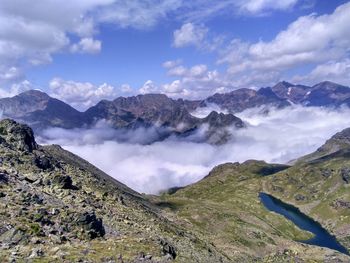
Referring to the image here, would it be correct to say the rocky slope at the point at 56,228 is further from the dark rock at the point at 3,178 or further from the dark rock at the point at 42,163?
the dark rock at the point at 42,163

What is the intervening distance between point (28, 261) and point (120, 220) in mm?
49131

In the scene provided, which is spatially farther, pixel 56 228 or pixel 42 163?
pixel 42 163

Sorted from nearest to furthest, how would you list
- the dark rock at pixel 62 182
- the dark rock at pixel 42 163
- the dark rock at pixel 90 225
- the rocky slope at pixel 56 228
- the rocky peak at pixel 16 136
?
the rocky slope at pixel 56 228
the dark rock at pixel 90 225
the dark rock at pixel 62 182
the dark rock at pixel 42 163
the rocky peak at pixel 16 136

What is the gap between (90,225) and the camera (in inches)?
3258

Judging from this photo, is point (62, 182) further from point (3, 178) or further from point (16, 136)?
point (16, 136)

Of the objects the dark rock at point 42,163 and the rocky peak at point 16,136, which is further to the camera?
the rocky peak at point 16,136

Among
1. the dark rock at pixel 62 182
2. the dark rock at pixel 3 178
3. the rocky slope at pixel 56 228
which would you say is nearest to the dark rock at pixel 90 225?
the rocky slope at pixel 56 228

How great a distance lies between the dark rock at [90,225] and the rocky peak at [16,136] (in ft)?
225

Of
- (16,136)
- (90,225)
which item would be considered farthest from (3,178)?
(16,136)

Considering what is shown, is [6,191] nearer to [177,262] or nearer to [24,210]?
[24,210]

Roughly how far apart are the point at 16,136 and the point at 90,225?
285ft

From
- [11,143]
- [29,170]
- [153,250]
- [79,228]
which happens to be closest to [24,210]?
[79,228]

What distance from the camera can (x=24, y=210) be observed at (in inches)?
3152

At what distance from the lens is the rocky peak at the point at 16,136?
148625mm
